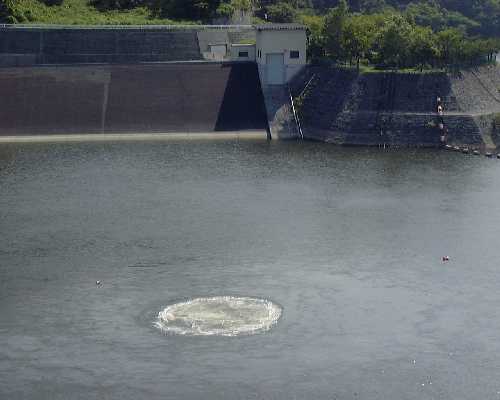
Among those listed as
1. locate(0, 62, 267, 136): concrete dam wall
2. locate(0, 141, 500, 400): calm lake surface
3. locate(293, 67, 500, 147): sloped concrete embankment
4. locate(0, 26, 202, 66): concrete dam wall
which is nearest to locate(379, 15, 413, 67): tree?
locate(293, 67, 500, 147): sloped concrete embankment

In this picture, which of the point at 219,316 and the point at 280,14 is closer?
the point at 219,316

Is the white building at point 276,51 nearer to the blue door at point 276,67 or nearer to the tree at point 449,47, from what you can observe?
the blue door at point 276,67

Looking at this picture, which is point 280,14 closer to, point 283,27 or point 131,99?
point 283,27

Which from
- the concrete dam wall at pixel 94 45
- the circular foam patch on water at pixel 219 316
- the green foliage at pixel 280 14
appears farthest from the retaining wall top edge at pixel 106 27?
the circular foam patch on water at pixel 219 316

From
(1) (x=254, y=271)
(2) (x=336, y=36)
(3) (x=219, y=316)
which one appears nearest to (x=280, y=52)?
(2) (x=336, y=36)

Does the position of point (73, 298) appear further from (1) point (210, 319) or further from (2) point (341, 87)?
(2) point (341, 87)

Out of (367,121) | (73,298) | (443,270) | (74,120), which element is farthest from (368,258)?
(74,120)

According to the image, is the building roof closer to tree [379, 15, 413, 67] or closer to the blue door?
the blue door
